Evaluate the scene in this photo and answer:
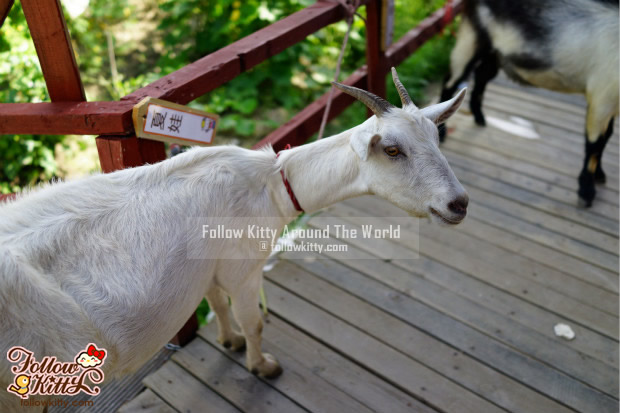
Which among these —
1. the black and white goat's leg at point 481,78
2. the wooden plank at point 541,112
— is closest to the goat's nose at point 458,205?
the black and white goat's leg at point 481,78

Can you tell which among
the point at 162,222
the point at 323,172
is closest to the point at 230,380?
the point at 162,222

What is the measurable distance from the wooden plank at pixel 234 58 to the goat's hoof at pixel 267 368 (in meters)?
1.26

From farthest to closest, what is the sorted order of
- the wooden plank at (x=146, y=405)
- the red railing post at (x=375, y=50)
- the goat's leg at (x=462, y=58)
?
the goat's leg at (x=462, y=58), the red railing post at (x=375, y=50), the wooden plank at (x=146, y=405)

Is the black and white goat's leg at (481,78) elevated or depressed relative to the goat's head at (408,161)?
depressed

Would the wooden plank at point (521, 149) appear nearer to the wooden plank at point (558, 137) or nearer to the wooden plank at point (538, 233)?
the wooden plank at point (558, 137)

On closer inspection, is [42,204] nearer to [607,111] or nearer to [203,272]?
[203,272]

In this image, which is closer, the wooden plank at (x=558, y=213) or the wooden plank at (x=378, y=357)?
the wooden plank at (x=378, y=357)

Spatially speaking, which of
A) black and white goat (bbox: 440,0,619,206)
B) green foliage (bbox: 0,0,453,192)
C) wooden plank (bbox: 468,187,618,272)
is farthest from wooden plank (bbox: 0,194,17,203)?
black and white goat (bbox: 440,0,619,206)

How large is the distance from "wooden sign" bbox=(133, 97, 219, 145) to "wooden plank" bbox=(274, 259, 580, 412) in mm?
1063

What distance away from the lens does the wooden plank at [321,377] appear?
6.95 feet

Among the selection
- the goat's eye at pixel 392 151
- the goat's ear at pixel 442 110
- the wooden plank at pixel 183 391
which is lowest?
the wooden plank at pixel 183 391

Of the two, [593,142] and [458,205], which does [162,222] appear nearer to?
[458,205]

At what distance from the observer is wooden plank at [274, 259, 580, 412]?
2145 mm

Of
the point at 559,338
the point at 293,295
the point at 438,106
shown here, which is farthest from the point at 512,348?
the point at 438,106
